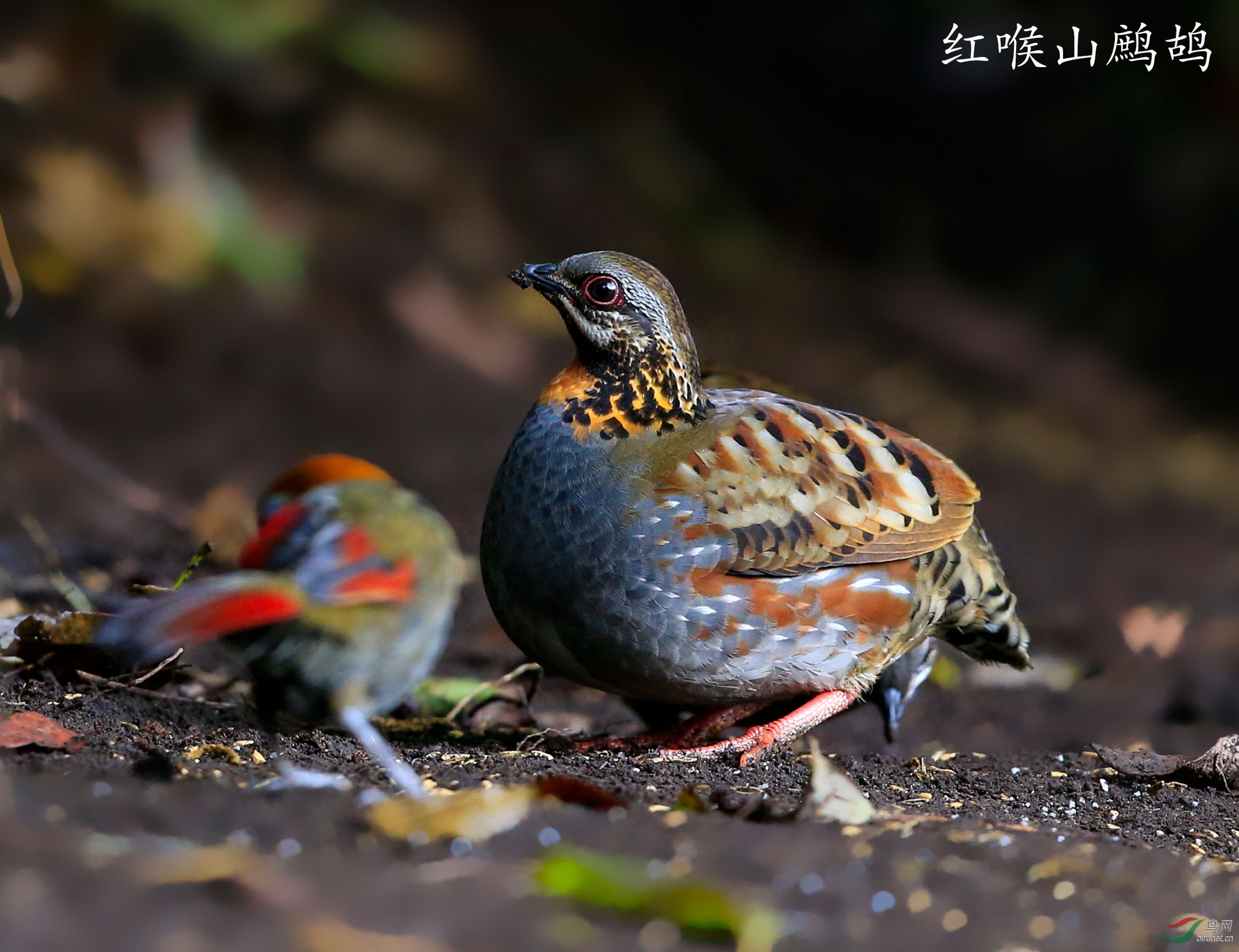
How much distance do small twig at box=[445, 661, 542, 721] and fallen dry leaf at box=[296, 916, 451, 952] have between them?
2.40 meters

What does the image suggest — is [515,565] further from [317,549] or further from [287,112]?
[287,112]

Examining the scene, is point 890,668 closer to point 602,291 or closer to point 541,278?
point 602,291

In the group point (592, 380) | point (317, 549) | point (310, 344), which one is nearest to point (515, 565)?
point (592, 380)

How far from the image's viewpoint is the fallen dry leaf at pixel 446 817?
2.33 meters

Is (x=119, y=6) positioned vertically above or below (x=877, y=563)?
above

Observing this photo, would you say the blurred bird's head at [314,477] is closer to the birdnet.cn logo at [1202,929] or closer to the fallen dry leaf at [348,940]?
the fallen dry leaf at [348,940]

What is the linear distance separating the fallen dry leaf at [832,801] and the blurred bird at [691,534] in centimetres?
91

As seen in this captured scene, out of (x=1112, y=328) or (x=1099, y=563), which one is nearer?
(x=1099, y=563)

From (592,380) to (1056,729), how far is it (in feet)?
9.19

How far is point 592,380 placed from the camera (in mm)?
4012

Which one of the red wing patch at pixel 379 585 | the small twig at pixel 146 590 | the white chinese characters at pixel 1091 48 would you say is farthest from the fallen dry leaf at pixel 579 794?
the white chinese characters at pixel 1091 48

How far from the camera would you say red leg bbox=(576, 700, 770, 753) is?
13.3ft

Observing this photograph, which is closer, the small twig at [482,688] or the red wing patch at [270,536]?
the red wing patch at [270,536]

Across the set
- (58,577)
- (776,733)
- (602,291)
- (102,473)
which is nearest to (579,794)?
(776,733)
